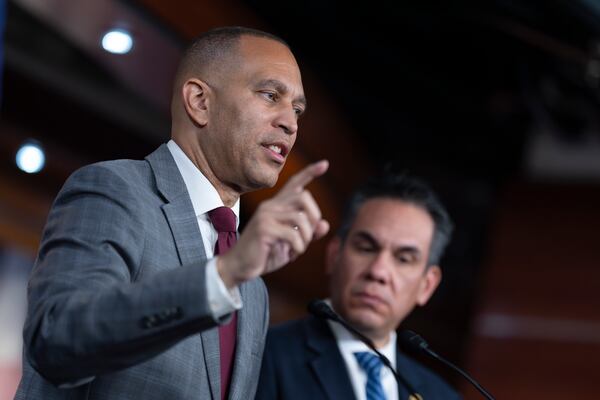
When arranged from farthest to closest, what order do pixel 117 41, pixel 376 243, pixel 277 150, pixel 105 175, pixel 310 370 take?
pixel 117 41, pixel 376 243, pixel 310 370, pixel 277 150, pixel 105 175

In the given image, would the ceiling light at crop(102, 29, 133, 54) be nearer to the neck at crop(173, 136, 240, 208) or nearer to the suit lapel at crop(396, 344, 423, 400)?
the suit lapel at crop(396, 344, 423, 400)

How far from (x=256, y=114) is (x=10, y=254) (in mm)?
4646

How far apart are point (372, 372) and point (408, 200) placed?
59 centimetres

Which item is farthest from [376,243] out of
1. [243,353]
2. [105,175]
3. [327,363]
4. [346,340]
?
[105,175]

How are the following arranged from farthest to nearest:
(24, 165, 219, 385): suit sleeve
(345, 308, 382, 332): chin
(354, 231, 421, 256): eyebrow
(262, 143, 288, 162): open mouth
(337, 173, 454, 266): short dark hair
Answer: (337, 173, 454, 266): short dark hair
(354, 231, 421, 256): eyebrow
(345, 308, 382, 332): chin
(262, 143, 288, 162): open mouth
(24, 165, 219, 385): suit sleeve

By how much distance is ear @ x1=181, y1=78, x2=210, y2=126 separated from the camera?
5.35ft

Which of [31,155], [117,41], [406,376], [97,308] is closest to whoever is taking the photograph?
[97,308]

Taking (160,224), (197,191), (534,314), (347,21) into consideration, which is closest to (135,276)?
(160,224)

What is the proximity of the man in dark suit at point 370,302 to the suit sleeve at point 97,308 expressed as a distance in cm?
98

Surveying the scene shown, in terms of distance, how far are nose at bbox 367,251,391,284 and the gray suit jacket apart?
950 millimetres

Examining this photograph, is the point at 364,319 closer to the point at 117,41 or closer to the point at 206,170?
the point at 206,170

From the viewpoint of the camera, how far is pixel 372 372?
245 centimetres

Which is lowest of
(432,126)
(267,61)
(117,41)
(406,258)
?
(406,258)

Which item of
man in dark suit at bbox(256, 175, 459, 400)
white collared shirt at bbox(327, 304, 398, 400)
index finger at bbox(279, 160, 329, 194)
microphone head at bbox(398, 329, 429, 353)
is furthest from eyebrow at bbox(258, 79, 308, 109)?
white collared shirt at bbox(327, 304, 398, 400)
